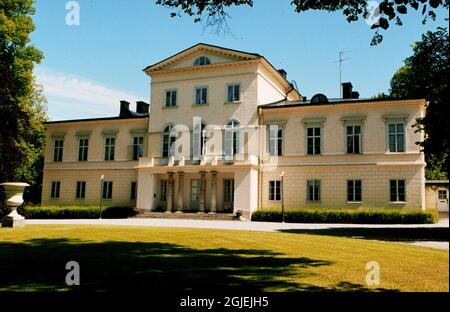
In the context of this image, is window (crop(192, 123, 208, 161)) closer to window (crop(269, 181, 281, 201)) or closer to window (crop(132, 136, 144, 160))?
window (crop(132, 136, 144, 160))

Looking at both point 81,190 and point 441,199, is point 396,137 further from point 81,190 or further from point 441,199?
point 81,190

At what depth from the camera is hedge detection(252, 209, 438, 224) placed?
84.2 feet

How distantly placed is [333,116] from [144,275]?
26.4m

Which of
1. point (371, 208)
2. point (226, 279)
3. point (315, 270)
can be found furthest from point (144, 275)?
point (371, 208)

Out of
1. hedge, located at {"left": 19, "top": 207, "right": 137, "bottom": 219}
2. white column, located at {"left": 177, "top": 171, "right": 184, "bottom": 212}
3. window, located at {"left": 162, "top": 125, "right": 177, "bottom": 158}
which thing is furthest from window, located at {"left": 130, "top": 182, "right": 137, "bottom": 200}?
white column, located at {"left": 177, "top": 171, "right": 184, "bottom": 212}

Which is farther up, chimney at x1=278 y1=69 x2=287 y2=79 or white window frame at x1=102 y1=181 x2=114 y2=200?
chimney at x1=278 y1=69 x2=287 y2=79

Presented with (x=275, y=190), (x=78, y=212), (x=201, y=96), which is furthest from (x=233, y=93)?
(x=78, y=212)

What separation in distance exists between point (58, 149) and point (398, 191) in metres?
31.4

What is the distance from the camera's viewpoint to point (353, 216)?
26844 millimetres

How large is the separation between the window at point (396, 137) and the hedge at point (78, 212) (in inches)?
822

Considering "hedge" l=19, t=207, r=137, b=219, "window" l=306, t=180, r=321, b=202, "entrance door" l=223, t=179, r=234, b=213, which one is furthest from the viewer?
"hedge" l=19, t=207, r=137, b=219

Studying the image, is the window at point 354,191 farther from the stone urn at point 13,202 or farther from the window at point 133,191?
the stone urn at point 13,202

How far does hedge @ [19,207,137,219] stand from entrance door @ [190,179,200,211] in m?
4.84

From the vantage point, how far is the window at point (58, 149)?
3953 cm
